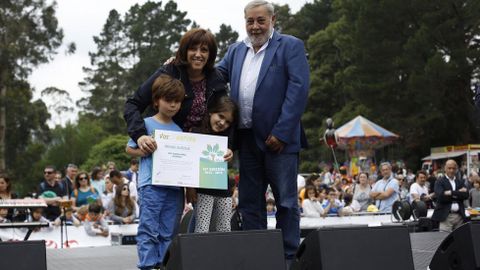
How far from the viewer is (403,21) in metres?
40.8

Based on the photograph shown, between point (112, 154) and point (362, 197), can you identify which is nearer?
point (362, 197)

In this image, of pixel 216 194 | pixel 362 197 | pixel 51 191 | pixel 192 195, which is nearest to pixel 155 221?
pixel 192 195

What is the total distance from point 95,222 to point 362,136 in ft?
79.5

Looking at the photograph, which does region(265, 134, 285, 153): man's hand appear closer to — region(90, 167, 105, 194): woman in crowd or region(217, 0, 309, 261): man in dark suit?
region(217, 0, 309, 261): man in dark suit

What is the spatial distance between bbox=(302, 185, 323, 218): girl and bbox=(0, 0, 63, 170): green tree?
29887 millimetres

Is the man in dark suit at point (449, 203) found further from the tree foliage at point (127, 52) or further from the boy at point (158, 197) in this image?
the tree foliage at point (127, 52)

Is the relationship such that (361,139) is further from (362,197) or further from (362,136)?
(362,197)

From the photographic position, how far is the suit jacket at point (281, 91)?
5355 millimetres

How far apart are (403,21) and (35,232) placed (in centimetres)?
3243

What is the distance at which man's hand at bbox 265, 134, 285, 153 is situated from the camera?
17.4ft

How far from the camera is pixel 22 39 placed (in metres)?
42.2

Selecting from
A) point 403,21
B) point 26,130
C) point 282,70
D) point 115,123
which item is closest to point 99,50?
point 115,123

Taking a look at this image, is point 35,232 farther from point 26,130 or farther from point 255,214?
point 26,130

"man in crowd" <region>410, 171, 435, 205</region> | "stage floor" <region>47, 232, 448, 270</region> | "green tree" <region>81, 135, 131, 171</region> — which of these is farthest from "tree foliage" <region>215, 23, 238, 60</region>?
"stage floor" <region>47, 232, 448, 270</region>
